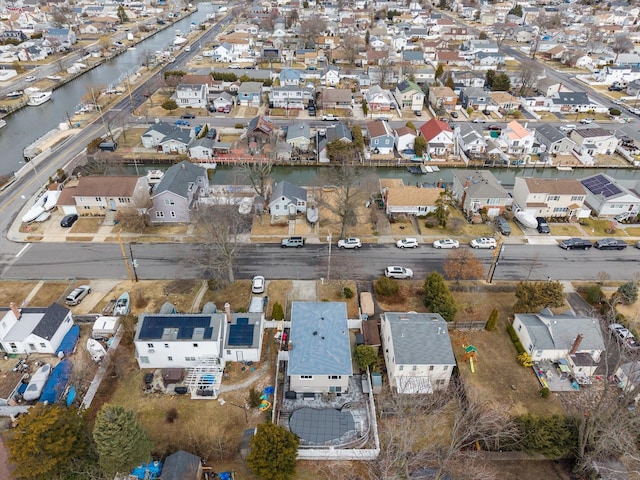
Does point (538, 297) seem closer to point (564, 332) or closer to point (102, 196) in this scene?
point (564, 332)

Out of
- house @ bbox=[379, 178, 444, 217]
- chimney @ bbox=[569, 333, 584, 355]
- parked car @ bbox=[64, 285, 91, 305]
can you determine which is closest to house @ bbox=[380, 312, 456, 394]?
chimney @ bbox=[569, 333, 584, 355]

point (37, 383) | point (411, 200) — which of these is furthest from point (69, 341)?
point (411, 200)

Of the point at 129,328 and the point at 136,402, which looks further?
the point at 129,328

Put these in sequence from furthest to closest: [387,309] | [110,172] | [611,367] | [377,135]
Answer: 1. [377,135]
2. [110,172]
3. [387,309]
4. [611,367]

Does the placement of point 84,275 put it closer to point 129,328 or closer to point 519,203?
point 129,328

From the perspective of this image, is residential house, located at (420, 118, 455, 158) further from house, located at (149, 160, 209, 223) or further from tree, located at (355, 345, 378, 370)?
tree, located at (355, 345, 378, 370)

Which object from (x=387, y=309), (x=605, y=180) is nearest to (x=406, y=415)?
(x=387, y=309)

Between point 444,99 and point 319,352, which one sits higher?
point 444,99
